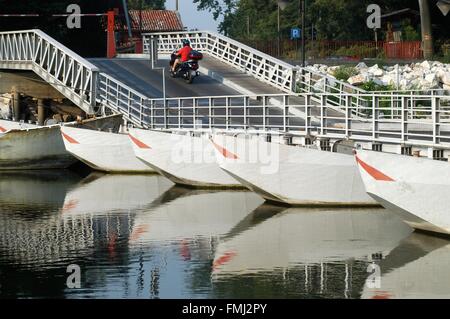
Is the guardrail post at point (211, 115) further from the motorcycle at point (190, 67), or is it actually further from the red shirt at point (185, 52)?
the red shirt at point (185, 52)

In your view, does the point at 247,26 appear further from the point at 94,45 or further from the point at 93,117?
the point at 93,117

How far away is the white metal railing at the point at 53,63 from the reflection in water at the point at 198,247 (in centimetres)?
1043

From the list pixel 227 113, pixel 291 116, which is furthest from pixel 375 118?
pixel 227 113

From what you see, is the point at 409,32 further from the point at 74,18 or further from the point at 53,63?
the point at 53,63

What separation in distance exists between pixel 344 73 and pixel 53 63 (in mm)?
16123

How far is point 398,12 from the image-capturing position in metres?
83.5

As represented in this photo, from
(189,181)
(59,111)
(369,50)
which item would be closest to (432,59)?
(369,50)

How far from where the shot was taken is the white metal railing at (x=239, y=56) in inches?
1971

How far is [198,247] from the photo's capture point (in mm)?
28250

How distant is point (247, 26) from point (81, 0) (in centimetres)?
6556

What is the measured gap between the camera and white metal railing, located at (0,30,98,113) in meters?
49.5

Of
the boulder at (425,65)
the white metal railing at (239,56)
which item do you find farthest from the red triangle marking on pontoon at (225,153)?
the boulder at (425,65)

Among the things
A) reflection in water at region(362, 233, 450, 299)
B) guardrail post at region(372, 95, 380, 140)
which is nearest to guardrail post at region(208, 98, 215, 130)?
guardrail post at region(372, 95, 380, 140)

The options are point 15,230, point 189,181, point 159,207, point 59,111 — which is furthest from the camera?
point 59,111
